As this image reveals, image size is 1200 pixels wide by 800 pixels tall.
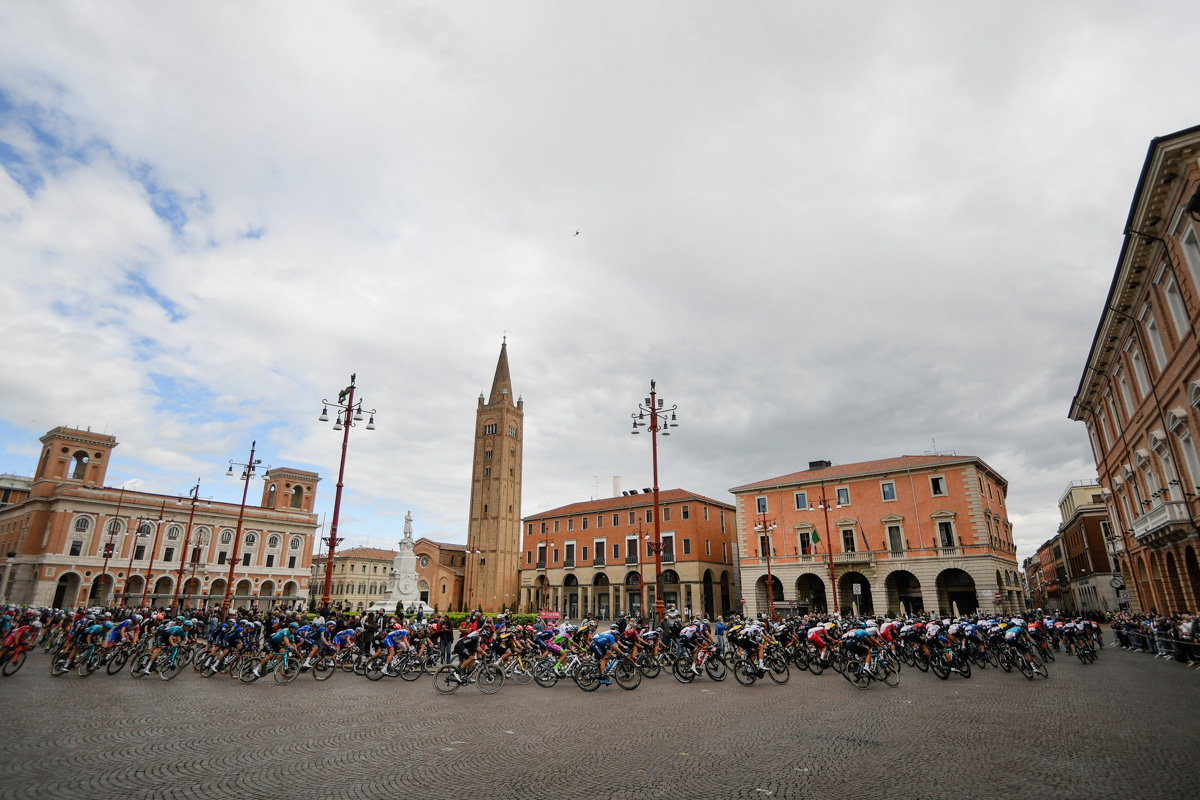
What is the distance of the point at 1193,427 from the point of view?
18094 millimetres

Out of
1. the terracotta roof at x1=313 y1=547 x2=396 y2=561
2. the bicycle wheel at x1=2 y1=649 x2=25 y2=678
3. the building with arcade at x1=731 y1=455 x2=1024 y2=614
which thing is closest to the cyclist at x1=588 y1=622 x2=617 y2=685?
the bicycle wheel at x1=2 y1=649 x2=25 y2=678

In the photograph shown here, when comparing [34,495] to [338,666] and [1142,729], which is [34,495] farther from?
[1142,729]

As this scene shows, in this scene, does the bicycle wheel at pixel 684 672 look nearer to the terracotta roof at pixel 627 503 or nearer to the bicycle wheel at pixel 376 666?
the bicycle wheel at pixel 376 666

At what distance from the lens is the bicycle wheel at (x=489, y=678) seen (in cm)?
1301

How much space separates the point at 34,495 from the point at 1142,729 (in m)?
82.5

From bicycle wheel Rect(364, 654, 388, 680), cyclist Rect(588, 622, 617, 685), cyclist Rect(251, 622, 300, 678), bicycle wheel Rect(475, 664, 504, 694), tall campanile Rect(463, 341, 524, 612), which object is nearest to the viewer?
bicycle wheel Rect(475, 664, 504, 694)

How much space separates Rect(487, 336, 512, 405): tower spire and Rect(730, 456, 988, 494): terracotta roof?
124 ft

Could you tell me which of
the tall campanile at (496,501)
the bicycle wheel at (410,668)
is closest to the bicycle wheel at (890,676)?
the bicycle wheel at (410,668)

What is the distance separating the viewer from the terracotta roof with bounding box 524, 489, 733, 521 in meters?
56.9

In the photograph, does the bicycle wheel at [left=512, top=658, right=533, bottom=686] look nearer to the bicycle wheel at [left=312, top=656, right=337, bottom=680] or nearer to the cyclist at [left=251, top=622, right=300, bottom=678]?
the bicycle wheel at [left=312, top=656, right=337, bottom=680]

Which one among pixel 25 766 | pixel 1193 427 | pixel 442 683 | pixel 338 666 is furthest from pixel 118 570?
pixel 1193 427

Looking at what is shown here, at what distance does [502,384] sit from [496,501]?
53.3ft

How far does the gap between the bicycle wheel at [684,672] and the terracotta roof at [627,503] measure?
136ft

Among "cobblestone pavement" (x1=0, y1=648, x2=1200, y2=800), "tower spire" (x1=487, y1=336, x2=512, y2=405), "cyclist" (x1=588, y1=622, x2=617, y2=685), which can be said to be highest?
"tower spire" (x1=487, y1=336, x2=512, y2=405)
